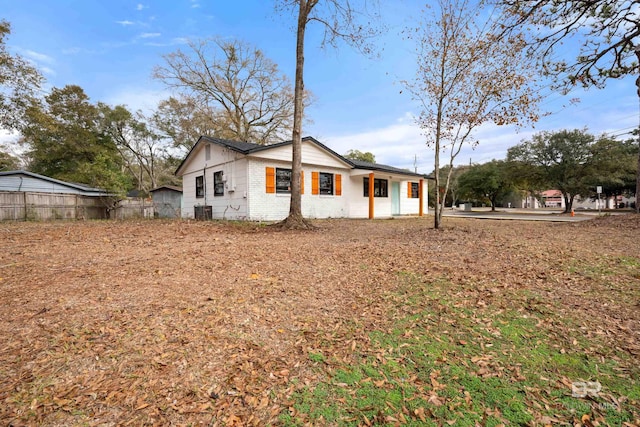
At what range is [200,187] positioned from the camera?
14836mm

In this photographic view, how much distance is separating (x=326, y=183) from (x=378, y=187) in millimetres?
3970

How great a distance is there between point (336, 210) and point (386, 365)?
478 inches

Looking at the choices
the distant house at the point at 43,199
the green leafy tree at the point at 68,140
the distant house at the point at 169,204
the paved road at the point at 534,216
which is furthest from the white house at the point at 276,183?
the green leafy tree at the point at 68,140

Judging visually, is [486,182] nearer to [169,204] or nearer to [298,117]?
[298,117]

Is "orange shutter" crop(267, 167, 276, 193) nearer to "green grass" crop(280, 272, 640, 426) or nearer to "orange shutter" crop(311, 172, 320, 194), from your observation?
"orange shutter" crop(311, 172, 320, 194)

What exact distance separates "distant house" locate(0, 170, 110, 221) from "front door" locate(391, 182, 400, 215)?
1741cm

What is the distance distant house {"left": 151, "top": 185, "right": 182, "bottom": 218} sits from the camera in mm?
18406

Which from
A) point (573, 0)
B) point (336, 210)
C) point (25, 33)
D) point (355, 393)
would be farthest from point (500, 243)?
point (25, 33)

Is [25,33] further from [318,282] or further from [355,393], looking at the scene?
[355,393]

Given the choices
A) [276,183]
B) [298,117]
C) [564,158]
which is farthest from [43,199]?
[564,158]

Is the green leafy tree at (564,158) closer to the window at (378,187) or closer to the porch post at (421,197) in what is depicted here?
the porch post at (421,197)

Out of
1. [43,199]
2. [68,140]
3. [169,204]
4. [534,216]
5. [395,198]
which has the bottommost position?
[534,216]

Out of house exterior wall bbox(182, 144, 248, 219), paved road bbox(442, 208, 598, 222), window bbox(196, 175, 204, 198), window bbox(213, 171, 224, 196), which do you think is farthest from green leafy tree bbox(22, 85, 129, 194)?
paved road bbox(442, 208, 598, 222)

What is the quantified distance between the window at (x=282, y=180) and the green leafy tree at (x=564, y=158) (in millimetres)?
21785
